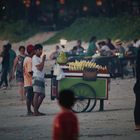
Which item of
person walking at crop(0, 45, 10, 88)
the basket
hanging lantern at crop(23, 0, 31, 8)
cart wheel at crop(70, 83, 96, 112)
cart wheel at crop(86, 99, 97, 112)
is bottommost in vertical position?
cart wheel at crop(86, 99, 97, 112)

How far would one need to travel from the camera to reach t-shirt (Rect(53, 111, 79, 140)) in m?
9.48

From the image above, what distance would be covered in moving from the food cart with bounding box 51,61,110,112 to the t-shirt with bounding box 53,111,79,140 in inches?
357

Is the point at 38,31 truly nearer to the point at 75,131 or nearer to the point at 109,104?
the point at 109,104

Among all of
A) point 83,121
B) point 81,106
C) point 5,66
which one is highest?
point 5,66

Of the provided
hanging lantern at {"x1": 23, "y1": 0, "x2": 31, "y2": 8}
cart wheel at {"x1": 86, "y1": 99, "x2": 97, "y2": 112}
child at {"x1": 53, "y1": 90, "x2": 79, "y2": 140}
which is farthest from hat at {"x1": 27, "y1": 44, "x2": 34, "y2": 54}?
hanging lantern at {"x1": 23, "y1": 0, "x2": 31, "y2": 8}

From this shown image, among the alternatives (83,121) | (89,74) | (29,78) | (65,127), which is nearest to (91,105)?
(89,74)

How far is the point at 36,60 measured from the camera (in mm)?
A: 18234

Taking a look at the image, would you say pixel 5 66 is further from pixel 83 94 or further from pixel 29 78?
pixel 83 94

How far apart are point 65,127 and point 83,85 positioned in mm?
9505

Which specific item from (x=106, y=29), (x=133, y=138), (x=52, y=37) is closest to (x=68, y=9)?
(x=52, y=37)

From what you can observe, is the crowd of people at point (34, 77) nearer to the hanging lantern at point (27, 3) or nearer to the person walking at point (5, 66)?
the person walking at point (5, 66)

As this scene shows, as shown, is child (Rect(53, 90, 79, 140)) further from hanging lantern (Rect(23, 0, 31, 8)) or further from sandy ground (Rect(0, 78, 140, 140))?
hanging lantern (Rect(23, 0, 31, 8))

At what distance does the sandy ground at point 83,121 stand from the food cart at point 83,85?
379 mm

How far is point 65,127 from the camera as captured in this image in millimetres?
9492
